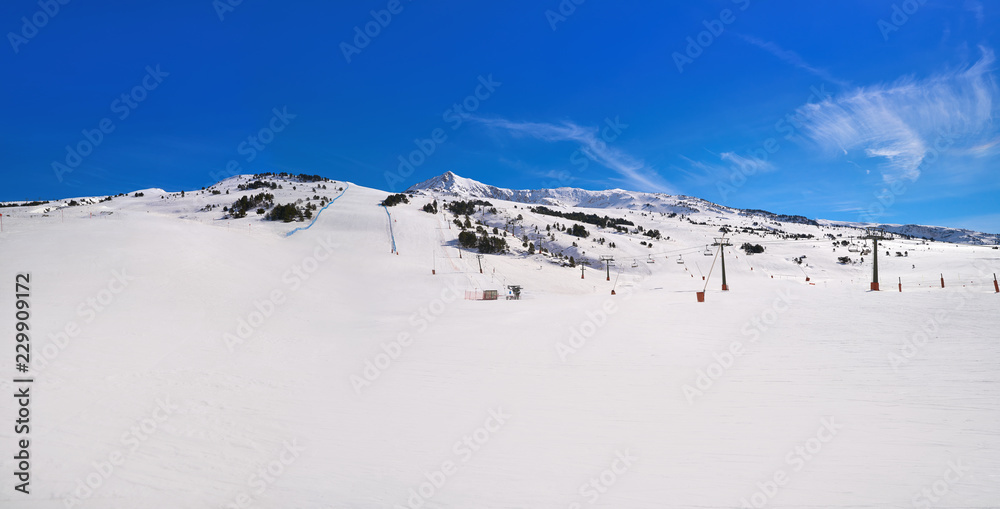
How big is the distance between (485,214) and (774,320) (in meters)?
83.3

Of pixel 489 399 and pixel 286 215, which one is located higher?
pixel 286 215

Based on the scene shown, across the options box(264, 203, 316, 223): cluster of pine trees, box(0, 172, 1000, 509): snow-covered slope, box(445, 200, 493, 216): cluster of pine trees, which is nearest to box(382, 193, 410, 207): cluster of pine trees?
box(445, 200, 493, 216): cluster of pine trees

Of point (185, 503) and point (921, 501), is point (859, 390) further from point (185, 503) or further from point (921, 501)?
point (185, 503)

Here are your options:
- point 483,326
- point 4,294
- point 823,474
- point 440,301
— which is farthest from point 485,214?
point 823,474

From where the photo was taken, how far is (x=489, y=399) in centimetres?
985

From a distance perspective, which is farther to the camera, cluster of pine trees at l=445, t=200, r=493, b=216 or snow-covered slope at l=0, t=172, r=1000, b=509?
cluster of pine trees at l=445, t=200, r=493, b=216

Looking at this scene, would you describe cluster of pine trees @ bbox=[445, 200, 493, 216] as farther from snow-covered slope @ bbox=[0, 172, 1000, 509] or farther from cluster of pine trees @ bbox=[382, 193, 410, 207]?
snow-covered slope @ bbox=[0, 172, 1000, 509]

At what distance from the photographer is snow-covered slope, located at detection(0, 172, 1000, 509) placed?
19.9 feet

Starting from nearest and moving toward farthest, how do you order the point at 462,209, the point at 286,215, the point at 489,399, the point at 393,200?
the point at 489,399 < the point at 286,215 < the point at 393,200 < the point at 462,209

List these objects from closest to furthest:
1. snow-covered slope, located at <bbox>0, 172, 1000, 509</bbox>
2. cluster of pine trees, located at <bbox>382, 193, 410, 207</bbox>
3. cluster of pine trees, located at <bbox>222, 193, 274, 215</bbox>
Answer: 1. snow-covered slope, located at <bbox>0, 172, 1000, 509</bbox>
2. cluster of pine trees, located at <bbox>222, 193, 274, 215</bbox>
3. cluster of pine trees, located at <bbox>382, 193, 410, 207</bbox>

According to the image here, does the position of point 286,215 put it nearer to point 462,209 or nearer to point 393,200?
point 393,200

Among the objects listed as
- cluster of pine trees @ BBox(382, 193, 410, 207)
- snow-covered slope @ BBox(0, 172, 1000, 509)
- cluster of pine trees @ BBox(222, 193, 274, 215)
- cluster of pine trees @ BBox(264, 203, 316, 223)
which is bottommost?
snow-covered slope @ BBox(0, 172, 1000, 509)

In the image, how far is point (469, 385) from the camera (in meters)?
11.0

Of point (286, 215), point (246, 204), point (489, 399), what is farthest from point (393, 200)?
point (489, 399)
